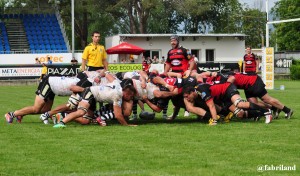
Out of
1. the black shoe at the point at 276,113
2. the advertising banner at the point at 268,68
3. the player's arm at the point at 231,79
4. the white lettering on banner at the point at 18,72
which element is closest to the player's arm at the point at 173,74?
the player's arm at the point at 231,79

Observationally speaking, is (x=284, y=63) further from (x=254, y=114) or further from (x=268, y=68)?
(x=254, y=114)

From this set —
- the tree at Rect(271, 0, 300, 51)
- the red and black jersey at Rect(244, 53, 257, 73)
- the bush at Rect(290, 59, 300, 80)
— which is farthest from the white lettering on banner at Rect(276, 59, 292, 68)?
the tree at Rect(271, 0, 300, 51)

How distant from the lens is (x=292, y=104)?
21219mm

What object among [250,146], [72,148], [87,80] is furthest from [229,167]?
[87,80]

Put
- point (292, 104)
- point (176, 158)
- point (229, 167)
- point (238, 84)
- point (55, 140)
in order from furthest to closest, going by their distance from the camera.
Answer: point (292, 104) < point (238, 84) < point (55, 140) < point (176, 158) < point (229, 167)

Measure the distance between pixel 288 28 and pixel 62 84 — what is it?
78079 millimetres

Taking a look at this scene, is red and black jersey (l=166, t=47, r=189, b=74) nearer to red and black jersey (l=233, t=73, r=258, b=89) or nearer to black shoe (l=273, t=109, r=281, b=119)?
red and black jersey (l=233, t=73, r=258, b=89)

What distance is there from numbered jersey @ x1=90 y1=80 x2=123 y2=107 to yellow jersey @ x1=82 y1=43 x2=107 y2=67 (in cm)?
212

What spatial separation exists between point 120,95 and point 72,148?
360 centimetres

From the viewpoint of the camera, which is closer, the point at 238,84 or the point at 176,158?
the point at 176,158

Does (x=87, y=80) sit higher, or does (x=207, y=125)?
(x=87, y=80)

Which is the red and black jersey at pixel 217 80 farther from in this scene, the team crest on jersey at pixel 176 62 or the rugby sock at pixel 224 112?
the team crest on jersey at pixel 176 62

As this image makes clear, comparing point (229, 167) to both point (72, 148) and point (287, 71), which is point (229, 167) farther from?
point (287, 71)

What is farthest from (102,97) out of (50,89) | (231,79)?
(231,79)
